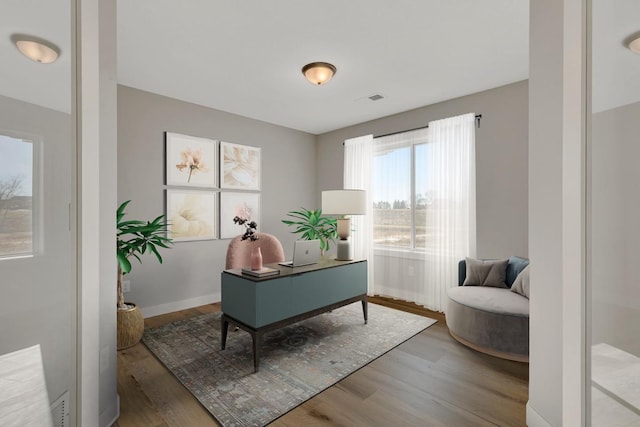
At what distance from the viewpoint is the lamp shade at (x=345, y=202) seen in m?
3.07

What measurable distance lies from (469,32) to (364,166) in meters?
2.45

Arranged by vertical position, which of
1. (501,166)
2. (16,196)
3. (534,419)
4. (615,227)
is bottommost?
(534,419)

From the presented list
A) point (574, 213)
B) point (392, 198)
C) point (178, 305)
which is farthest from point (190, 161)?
point (574, 213)

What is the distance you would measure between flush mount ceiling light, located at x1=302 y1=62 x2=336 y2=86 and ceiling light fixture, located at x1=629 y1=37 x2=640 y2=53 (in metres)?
2.20

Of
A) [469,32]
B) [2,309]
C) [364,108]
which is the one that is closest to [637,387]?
[2,309]

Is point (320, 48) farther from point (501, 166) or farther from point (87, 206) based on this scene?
point (501, 166)

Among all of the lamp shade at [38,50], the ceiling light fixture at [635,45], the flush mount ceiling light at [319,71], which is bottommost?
the ceiling light fixture at [635,45]

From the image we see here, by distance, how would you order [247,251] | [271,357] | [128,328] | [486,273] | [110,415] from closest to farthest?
[110,415], [271,357], [128,328], [486,273], [247,251]

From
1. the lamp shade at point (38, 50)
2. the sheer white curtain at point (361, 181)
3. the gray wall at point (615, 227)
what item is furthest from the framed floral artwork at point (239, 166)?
the gray wall at point (615, 227)

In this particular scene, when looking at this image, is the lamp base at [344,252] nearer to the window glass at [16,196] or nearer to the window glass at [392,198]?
the window glass at [392,198]

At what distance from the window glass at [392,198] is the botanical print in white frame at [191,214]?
242cm

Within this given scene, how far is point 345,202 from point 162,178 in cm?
227

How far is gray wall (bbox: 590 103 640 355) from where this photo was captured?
0.84 meters

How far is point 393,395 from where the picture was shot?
191cm
